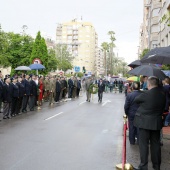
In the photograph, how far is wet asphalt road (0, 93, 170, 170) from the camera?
7.54m

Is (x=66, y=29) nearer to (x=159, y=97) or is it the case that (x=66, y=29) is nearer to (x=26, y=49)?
(x=26, y=49)

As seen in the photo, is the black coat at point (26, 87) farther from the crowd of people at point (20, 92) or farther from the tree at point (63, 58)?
the tree at point (63, 58)

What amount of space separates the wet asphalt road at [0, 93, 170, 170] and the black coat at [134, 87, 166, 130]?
4.13 ft

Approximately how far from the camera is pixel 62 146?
9.42m

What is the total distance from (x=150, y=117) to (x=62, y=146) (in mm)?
3353

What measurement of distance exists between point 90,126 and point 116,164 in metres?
5.72

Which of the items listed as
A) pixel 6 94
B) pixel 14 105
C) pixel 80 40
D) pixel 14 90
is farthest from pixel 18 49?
pixel 80 40

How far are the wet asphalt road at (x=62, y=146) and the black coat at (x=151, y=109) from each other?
1.26m

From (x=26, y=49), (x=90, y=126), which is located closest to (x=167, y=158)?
(x=90, y=126)

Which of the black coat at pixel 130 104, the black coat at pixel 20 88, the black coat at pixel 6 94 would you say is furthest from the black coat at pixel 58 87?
the black coat at pixel 130 104

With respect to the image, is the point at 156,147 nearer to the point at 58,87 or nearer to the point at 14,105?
the point at 14,105

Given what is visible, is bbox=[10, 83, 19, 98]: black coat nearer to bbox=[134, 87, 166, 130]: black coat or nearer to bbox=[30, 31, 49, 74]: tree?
bbox=[134, 87, 166, 130]: black coat

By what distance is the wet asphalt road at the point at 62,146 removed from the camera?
754cm

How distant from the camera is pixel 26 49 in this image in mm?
45344
